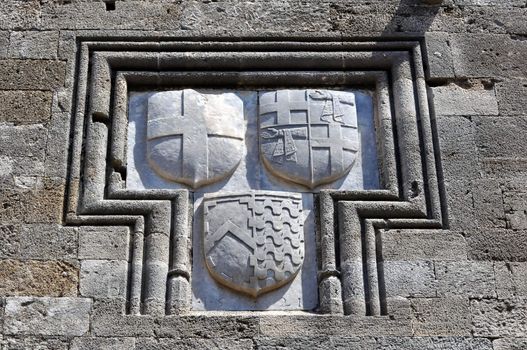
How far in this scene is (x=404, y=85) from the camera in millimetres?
5180

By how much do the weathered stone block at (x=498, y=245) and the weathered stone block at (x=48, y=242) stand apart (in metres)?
2.02

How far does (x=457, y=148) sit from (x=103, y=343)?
214 centimetres

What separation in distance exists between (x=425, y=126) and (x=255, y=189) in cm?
101

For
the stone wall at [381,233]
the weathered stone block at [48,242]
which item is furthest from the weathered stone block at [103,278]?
the weathered stone block at [48,242]

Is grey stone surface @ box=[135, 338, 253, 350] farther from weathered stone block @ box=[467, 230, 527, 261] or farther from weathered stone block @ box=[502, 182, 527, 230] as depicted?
weathered stone block @ box=[502, 182, 527, 230]

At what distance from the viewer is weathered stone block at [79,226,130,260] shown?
4598 millimetres

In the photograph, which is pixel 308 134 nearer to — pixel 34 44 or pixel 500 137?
pixel 500 137

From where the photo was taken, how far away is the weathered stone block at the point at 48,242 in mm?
4594

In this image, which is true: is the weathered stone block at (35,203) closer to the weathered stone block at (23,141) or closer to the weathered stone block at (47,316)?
the weathered stone block at (23,141)

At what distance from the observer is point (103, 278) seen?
4.53 metres

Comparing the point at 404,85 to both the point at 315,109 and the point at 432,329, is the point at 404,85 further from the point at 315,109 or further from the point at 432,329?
the point at 432,329

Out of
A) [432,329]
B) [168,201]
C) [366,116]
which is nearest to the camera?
[432,329]

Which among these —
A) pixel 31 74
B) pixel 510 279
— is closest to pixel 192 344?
pixel 510 279

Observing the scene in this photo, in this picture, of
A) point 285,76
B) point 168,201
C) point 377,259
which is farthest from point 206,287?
point 285,76
